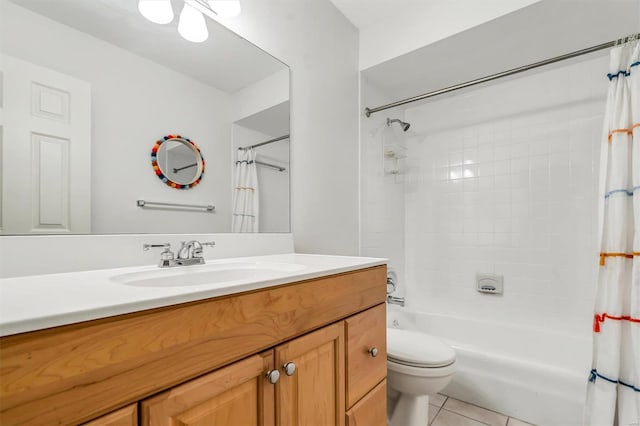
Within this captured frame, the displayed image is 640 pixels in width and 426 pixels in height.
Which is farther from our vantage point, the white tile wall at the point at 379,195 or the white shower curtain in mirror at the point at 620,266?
the white tile wall at the point at 379,195

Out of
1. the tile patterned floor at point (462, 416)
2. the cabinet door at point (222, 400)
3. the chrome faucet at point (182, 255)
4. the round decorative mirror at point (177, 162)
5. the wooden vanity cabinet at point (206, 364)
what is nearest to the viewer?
the wooden vanity cabinet at point (206, 364)

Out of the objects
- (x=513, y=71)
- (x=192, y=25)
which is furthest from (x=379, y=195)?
(x=192, y=25)

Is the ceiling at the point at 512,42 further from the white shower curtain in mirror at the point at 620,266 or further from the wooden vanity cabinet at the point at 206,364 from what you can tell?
the wooden vanity cabinet at the point at 206,364

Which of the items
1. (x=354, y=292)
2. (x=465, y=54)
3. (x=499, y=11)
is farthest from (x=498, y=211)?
(x=354, y=292)

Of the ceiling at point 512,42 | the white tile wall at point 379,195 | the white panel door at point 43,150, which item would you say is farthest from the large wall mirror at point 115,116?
the ceiling at point 512,42

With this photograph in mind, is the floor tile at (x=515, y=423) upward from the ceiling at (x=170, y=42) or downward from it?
downward

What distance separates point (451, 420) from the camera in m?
1.55

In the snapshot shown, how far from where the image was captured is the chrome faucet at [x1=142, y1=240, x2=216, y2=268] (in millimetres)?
882

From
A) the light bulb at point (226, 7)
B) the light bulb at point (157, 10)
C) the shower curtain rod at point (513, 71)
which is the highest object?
the light bulb at point (226, 7)

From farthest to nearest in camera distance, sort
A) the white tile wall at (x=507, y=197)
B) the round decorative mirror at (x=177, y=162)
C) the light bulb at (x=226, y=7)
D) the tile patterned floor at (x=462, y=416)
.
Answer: the white tile wall at (x=507, y=197) → the tile patterned floor at (x=462, y=416) → the light bulb at (x=226, y=7) → the round decorative mirror at (x=177, y=162)

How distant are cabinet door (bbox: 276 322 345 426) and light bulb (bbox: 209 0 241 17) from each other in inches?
48.4

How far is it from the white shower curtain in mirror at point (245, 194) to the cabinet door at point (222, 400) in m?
0.68

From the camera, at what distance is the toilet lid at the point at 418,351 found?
1.28 metres

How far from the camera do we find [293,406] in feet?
2.29
